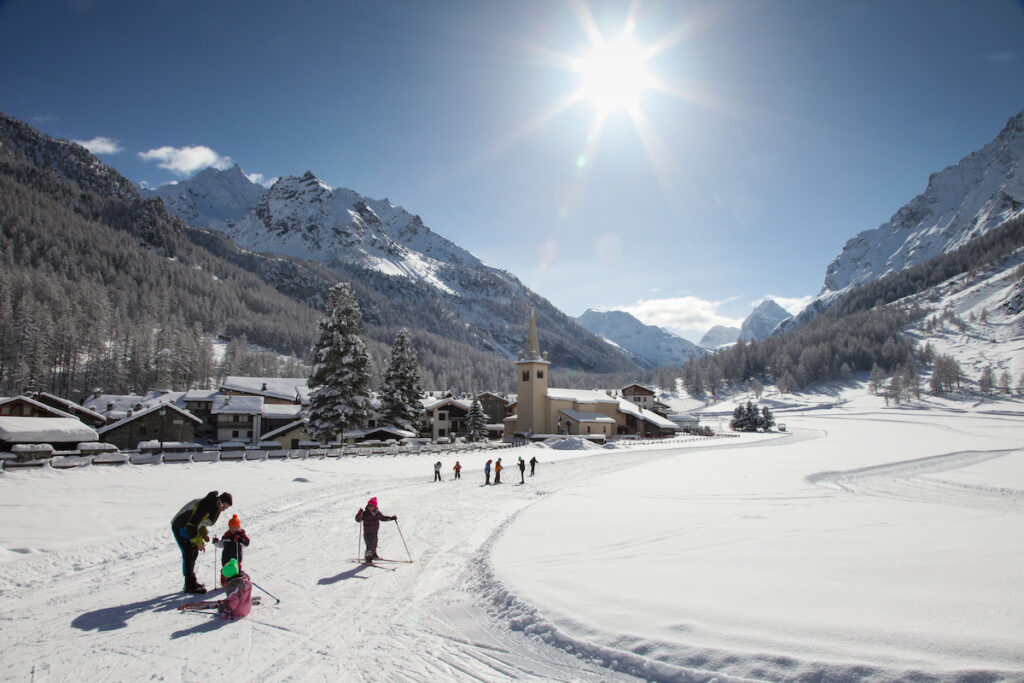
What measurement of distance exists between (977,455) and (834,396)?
4468 inches

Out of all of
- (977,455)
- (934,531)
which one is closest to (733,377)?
(977,455)

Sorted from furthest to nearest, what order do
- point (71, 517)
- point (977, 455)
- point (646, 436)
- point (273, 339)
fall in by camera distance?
point (273, 339) < point (646, 436) < point (977, 455) < point (71, 517)

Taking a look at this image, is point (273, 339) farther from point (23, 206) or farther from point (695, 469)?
point (695, 469)

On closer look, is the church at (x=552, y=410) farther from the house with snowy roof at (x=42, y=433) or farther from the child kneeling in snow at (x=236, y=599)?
the child kneeling in snow at (x=236, y=599)

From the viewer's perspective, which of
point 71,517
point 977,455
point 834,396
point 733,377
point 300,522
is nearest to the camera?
point 71,517

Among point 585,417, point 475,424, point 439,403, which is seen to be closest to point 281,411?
point 439,403

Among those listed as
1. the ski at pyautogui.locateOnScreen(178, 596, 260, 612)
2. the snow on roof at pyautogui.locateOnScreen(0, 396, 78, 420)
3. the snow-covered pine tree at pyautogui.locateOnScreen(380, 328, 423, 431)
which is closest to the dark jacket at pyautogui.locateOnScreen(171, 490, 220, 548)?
the ski at pyautogui.locateOnScreen(178, 596, 260, 612)

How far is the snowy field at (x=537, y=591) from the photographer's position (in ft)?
19.7

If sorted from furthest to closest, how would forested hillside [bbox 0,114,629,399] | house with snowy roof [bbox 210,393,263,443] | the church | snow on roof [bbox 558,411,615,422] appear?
forested hillside [bbox 0,114,629,399], the church, snow on roof [bbox 558,411,615,422], house with snowy roof [bbox 210,393,263,443]

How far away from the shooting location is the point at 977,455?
3894 cm

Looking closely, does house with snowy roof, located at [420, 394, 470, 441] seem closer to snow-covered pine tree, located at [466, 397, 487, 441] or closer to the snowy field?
snow-covered pine tree, located at [466, 397, 487, 441]

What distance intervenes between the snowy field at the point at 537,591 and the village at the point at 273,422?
63.6ft

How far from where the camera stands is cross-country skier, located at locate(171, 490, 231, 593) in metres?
8.75

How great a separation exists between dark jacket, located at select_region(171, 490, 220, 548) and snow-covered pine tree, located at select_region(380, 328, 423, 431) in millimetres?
41162
